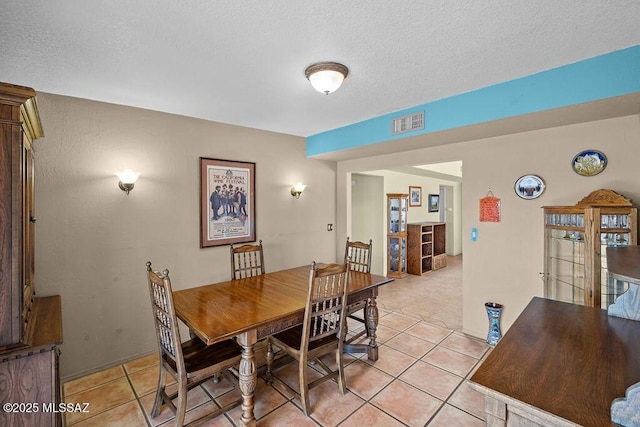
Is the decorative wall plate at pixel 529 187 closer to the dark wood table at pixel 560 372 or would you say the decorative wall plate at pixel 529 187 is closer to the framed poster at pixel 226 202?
the dark wood table at pixel 560 372

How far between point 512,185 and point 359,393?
241 centimetres

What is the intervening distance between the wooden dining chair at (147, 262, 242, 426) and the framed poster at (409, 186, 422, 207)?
217 inches

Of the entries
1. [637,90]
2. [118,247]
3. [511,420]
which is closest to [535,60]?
[637,90]

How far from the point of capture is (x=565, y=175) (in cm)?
256

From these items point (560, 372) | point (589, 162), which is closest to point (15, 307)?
point (560, 372)

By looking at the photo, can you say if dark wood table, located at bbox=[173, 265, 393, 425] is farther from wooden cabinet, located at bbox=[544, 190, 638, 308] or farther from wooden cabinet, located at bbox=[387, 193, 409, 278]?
wooden cabinet, located at bbox=[387, 193, 409, 278]

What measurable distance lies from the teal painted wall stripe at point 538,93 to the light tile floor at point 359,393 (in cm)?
218

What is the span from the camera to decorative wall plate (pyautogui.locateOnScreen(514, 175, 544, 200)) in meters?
2.71

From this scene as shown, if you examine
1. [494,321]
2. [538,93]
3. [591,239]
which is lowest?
[494,321]

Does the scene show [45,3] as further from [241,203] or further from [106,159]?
[241,203]

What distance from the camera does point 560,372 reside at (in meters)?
1.10

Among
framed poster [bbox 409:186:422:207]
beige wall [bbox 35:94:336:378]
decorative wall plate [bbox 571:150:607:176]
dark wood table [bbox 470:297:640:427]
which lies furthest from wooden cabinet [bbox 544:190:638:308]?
framed poster [bbox 409:186:422:207]

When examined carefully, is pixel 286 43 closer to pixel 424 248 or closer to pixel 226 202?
Result: pixel 226 202

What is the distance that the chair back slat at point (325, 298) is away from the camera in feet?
6.49
